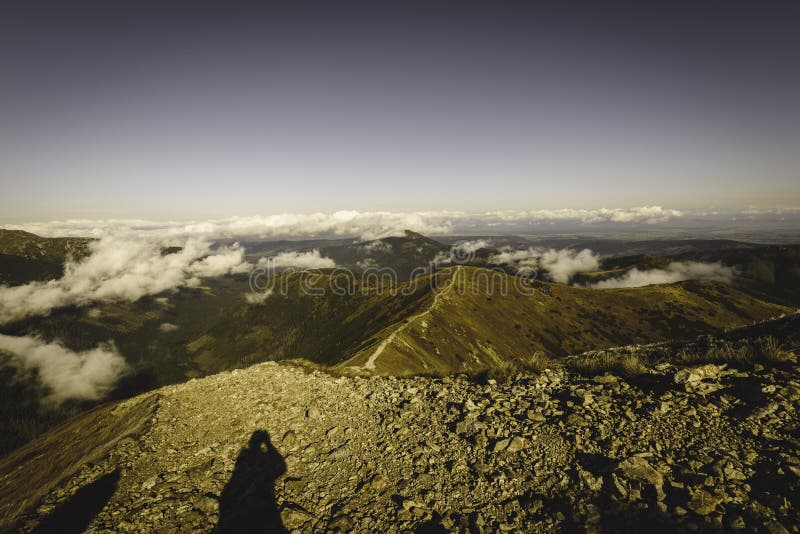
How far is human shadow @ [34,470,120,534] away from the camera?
29.6 ft

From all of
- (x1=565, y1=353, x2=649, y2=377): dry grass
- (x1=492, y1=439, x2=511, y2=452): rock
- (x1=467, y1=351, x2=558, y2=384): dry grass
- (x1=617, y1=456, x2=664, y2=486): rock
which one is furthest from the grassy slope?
(x1=617, y1=456, x2=664, y2=486): rock

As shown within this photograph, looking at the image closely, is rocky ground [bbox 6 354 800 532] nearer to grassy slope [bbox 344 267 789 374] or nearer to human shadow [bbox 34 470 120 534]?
human shadow [bbox 34 470 120 534]

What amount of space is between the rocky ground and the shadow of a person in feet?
0.16

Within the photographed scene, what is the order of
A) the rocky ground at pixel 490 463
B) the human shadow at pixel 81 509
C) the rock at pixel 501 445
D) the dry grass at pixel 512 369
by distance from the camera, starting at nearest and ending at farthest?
1. the rocky ground at pixel 490 463
2. the human shadow at pixel 81 509
3. the rock at pixel 501 445
4. the dry grass at pixel 512 369

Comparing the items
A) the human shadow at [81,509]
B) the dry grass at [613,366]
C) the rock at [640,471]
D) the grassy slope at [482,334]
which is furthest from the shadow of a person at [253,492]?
the grassy slope at [482,334]

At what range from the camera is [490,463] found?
8.88 metres

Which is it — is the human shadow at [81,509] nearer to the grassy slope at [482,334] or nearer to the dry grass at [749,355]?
the dry grass at [749,355]

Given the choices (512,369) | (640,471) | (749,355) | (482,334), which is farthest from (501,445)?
(482,334)

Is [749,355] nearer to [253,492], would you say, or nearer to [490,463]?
[490,463]

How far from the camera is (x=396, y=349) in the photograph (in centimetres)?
9338

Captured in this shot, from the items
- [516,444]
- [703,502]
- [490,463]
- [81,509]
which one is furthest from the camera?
[81,509]

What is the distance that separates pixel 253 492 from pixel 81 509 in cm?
511

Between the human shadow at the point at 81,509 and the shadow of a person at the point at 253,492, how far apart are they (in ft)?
11.8

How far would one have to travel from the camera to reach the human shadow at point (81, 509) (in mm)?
9016
